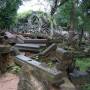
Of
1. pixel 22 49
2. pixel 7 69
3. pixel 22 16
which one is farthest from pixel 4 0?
pixel 7 69

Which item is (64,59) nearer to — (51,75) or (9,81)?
(51,75)

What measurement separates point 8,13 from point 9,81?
8.32 m

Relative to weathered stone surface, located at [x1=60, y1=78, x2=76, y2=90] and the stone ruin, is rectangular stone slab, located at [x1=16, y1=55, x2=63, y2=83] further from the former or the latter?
weathered stone surface, located at [x1=60, y1=78, x2=76, y2=90]

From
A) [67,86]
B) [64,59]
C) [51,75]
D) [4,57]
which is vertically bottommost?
[67,86]

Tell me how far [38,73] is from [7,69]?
2098 millimetres

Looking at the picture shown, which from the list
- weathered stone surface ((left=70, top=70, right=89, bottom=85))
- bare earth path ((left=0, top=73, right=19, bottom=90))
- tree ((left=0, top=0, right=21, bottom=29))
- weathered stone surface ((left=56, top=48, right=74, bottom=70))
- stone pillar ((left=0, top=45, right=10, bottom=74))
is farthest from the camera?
tree ((left=0, top=0, right=21, bottom=29))

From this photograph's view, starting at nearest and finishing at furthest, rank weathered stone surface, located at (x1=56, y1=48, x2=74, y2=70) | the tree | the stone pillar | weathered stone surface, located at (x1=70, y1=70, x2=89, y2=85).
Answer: weathered stone surface, located at (x1=56, y1=48, x2=74, y2=70) < weathered stone surface, located at (x1=70, y1=70, x2=89, y2=85) < the stone pillar < the tree

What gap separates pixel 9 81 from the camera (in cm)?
458

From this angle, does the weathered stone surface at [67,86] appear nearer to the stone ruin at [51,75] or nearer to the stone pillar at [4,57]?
the stone ruin at [51,75]

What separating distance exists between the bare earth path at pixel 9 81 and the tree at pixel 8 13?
287 inches

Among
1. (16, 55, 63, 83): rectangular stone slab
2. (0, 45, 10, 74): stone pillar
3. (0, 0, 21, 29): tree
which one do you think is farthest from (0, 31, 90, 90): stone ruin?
(0, 0, 21, 29): tree

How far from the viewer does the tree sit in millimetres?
11764

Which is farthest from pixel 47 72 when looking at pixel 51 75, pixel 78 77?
pixel 78 77

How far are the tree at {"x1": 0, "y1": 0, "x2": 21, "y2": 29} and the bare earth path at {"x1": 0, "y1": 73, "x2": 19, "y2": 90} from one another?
7297mm
